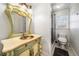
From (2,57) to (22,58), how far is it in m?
0.27

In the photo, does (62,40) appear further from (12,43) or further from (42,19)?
(12,43)

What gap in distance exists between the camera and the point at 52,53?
1529 mm

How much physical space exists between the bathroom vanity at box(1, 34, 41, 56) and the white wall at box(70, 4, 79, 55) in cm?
48

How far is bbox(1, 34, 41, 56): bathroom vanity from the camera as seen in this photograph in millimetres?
1380

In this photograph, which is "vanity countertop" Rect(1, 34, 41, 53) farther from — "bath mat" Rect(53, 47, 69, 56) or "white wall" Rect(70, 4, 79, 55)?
"white wall" Rect(70, 4, 79, 55)

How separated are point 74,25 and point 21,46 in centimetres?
78

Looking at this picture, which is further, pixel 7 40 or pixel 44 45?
pixel 44 45

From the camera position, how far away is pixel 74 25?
1506mm

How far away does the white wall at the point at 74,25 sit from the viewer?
148 cm

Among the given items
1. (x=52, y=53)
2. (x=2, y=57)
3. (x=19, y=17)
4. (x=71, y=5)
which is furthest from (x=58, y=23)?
(x=2, y=57)

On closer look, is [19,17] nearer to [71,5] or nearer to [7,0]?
[7,0]

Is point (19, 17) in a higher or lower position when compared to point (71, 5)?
lower

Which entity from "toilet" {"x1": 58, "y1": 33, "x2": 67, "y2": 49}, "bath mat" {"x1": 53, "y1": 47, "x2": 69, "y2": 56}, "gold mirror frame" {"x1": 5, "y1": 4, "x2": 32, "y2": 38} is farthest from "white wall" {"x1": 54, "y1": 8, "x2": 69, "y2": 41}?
"gold mirror frame" {"x1": 5, "y1": 4, "x2": 32, "y2": 38}

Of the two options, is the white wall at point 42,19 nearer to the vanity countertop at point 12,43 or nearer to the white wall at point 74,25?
the vanity countertop at point 12,43
